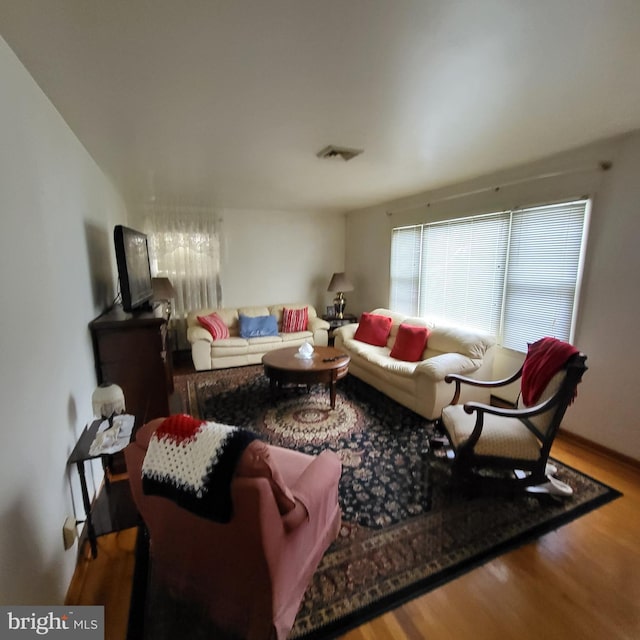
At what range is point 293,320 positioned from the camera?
5047 millimetres

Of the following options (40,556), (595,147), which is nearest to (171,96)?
(40,556)

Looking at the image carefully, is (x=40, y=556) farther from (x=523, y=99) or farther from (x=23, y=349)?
(x=523, y=99)

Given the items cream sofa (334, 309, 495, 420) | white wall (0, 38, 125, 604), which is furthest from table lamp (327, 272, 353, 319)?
white wall (0, 38, 125, 604)

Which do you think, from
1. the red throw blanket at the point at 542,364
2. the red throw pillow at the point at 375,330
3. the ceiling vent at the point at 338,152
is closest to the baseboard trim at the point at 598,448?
the red throw blanket at the point at 542,364

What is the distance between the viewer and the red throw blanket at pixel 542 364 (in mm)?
1937

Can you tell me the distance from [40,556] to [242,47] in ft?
6.85

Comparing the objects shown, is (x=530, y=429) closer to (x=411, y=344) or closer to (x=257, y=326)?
(x=411, y=344)

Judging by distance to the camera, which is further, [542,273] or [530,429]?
[542,273]

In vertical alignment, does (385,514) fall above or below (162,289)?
below

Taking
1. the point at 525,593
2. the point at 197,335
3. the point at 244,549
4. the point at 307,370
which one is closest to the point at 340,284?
the point at 197,335

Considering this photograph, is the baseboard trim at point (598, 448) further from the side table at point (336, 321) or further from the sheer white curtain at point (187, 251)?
the sheer white curtain at point (187, 251)

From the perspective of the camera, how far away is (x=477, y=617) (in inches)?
53.4

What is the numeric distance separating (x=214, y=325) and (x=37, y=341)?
3207 mm

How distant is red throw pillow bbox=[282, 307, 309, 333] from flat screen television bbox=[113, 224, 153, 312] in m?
2.20
